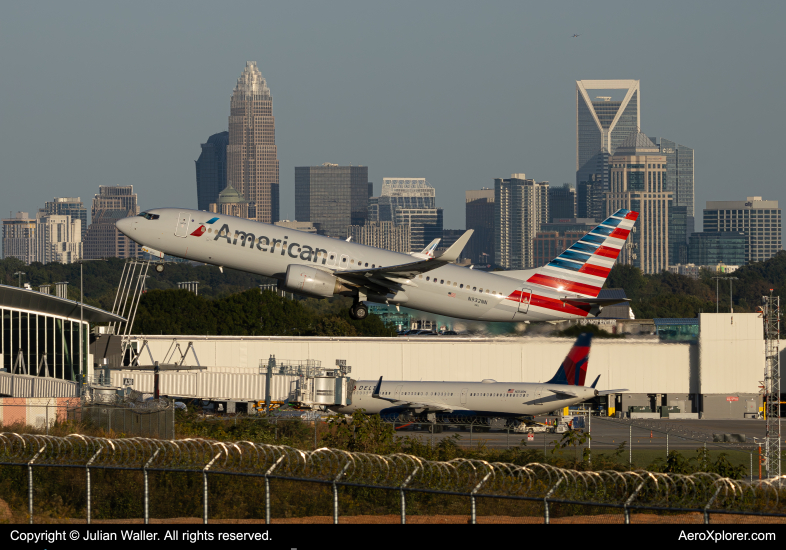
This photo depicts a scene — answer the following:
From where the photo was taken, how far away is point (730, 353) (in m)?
99.1

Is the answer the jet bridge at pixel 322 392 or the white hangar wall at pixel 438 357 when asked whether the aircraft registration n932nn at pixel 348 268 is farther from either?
the white hangar wall at pixel 438 357

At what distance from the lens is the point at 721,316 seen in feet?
324

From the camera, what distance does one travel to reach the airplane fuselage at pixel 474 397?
236 ft

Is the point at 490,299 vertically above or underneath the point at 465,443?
above

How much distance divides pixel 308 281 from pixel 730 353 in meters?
58.6

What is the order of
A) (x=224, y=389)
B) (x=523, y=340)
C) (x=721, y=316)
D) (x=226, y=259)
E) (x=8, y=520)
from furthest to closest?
(x=721, y=316), (x=523, y=340), (x=224, y=389), (x=226, y=259), (x=8, y=520)

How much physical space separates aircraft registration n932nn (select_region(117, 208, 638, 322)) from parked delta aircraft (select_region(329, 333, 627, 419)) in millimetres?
10449

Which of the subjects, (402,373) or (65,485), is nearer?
(65,485)

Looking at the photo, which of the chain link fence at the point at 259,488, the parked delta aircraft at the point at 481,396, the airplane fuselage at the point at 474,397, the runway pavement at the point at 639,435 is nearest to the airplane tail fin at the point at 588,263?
the parked delta aircraft at the point at 481,396

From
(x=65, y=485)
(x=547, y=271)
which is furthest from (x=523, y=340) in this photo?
(x=65, y=485)

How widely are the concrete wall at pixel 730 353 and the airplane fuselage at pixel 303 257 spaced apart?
4388 cm

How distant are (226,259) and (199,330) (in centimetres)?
9913

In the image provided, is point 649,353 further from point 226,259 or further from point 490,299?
point 226,259

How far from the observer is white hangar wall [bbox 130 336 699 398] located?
9906 centimetres
